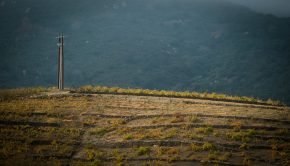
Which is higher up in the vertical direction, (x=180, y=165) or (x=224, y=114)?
(x=224, y=114)

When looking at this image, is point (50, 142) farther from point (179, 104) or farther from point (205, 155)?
point (179, 104)

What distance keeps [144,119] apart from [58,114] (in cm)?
802

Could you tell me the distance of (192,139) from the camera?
40.1 m

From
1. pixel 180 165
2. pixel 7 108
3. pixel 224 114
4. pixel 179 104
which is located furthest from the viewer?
pixel 179 104

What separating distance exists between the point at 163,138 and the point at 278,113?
13.2 m

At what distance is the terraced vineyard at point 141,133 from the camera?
121ft

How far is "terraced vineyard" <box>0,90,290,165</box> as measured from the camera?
3681 cm

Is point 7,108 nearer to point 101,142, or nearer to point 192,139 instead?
point 101,142

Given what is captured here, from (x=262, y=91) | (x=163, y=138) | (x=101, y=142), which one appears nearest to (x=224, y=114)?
(x=163, y=138)

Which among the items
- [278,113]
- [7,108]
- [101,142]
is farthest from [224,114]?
[7,108]

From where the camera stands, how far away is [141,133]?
42.4m

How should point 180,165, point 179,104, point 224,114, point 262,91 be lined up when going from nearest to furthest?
1. point 180,165
2. point 224,114
3. point 179,104
4. point 262,91

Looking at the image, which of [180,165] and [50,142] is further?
[50,142]

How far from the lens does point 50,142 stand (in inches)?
1597
